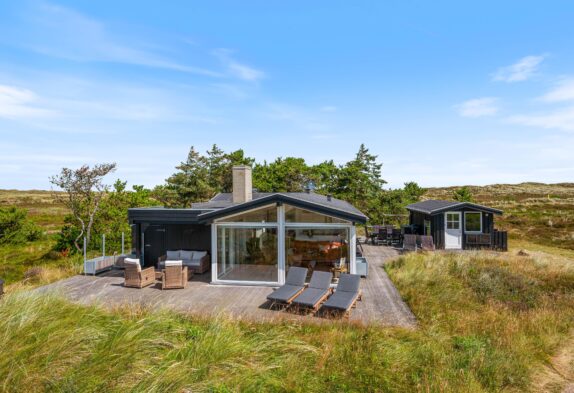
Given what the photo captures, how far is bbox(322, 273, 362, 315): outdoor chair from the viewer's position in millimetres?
7952

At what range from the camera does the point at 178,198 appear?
1363 inches

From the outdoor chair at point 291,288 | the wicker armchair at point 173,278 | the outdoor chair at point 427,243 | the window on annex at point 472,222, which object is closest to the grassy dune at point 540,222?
the window on annex at point 472,222

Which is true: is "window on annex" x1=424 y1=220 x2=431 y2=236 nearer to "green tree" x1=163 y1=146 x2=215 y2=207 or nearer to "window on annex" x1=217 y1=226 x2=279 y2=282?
"window on annex" x1=217 y1=226 x2=279 y2=282

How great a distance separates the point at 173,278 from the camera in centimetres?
1044

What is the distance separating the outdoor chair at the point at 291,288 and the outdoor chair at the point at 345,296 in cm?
102

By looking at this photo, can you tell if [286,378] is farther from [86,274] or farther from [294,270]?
[86,274]

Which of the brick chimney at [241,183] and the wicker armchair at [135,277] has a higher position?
the brick chimney at [241,183]

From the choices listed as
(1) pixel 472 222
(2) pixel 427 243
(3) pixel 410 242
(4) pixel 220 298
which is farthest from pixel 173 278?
(1) pixel 472 222

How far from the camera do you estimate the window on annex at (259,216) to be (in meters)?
10.8

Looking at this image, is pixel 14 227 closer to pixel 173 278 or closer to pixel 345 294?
pixel 173 278

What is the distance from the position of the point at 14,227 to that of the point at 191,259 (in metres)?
19.4

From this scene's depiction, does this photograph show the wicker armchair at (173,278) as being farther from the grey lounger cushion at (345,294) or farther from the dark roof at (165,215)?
the grey lounger cushion at (345,294)

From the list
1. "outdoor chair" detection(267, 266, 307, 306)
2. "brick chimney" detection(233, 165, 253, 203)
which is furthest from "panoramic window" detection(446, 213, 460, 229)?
"outdoor chair" detection(267, 266, 307, 306)

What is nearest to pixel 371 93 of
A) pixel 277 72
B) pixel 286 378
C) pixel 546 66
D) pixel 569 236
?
pixel 277 72
